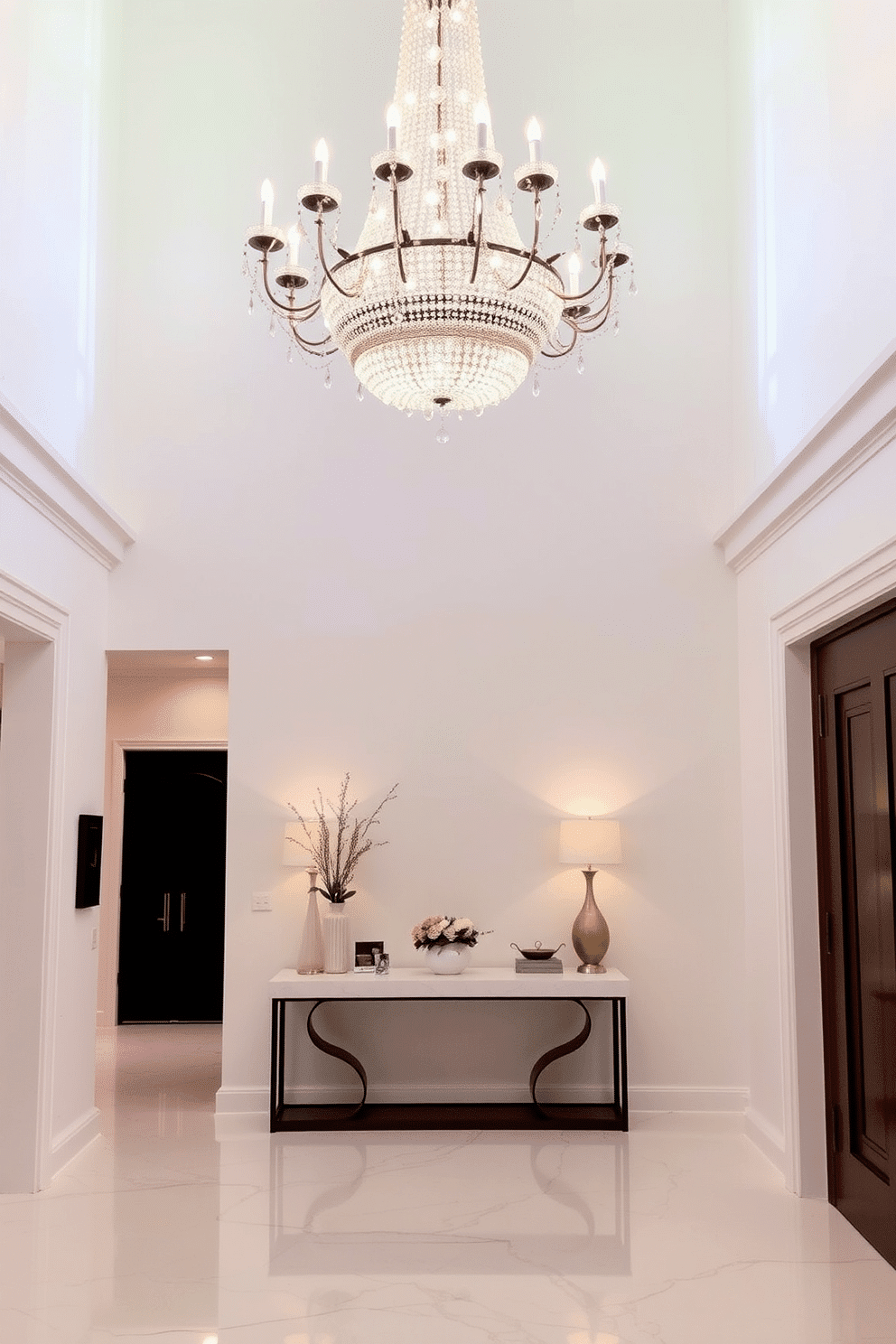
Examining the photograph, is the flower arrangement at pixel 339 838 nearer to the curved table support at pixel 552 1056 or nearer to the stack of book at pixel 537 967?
the stack of book at pixel 537 967

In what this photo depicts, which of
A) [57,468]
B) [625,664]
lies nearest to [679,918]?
[625,664]

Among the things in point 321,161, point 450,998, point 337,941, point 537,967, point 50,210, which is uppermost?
point 50,210

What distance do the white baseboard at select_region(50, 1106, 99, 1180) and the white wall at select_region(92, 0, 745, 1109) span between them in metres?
0.76

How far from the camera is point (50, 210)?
541 centimetres

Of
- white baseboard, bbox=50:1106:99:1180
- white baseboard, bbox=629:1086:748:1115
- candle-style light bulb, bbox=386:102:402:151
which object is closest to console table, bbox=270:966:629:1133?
white baseboard, bbox=629:1086:748:1115

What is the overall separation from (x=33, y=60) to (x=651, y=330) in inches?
140

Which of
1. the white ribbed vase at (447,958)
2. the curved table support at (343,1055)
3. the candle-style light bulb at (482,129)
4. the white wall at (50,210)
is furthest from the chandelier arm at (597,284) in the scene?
the curved table support at (343,1055)

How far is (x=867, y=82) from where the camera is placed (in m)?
4.27

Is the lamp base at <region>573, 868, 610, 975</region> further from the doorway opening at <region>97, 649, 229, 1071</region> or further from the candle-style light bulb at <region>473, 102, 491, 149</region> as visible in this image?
the candle-style light bulb at <region>473, 102, 491, 149</region>

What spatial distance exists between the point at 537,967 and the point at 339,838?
4.22 ft

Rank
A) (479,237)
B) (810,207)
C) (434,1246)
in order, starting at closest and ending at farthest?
(479,237), (434,1246), (810,207)

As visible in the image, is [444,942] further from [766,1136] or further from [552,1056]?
[766,1136]

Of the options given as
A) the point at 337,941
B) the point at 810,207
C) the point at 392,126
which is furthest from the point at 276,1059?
the point at 810,207

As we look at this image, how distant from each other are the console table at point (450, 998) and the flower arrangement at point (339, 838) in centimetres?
58
